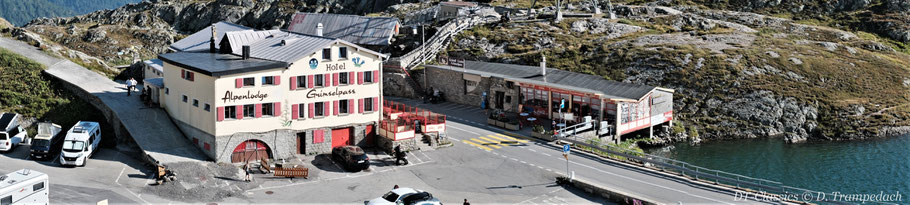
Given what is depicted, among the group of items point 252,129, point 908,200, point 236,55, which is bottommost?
point 908,200

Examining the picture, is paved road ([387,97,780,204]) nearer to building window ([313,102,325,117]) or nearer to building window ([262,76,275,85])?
building window ([313,102,325,117])

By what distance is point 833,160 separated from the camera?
71188mm

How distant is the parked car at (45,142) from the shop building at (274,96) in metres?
8.51

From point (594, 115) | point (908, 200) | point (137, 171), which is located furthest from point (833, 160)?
point (137, 171)

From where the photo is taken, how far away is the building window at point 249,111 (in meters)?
56.6

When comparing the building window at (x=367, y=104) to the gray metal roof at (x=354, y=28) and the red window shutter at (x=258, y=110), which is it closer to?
the red window shutter at (x=258, y=110)

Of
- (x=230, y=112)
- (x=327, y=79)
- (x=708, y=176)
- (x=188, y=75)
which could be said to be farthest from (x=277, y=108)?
(x=708, y=176)

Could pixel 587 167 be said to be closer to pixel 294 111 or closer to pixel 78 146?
pixel 294 111

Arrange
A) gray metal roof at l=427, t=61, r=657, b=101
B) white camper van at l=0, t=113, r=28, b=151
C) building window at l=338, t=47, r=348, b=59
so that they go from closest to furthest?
white camper van at l=0, t=113, r=28, b=151, building window at l=338, t=47, r=348, b=59, gray metal roof at l=427, t=61, r=657, b=101

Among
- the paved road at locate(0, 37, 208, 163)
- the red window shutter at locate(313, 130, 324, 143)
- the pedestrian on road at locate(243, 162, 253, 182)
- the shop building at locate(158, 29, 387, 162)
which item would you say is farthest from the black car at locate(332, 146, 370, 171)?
the paved road at locate(0, 37, 208, 163)

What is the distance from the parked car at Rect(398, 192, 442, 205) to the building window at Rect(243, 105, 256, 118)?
57.0 feet

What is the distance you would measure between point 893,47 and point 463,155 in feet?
271

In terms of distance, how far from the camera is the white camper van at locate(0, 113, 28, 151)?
2223 inches

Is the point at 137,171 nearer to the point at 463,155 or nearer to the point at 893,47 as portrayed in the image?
the point at 463,155
